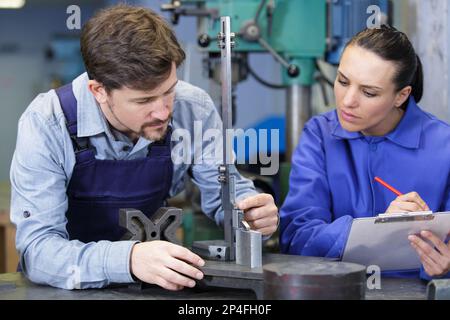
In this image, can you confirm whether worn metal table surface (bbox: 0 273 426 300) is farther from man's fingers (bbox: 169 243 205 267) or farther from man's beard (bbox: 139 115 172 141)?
man's beard (bbox: 139 115 172 141)

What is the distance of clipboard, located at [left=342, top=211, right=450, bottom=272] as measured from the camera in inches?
64.4

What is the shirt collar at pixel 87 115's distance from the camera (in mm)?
1802

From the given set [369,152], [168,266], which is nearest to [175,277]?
[168,266]

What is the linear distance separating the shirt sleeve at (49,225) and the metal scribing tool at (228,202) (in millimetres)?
189

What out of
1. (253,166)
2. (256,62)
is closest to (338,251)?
(253,166)

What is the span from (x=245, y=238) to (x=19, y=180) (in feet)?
1.75

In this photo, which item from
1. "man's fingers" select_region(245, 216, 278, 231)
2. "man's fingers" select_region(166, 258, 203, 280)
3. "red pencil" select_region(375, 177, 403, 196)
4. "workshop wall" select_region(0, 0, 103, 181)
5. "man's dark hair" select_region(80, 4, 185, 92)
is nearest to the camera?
"man's fingers" select_region(166, 258, 203, 280)

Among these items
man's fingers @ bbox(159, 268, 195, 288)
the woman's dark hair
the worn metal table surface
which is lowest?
the worn metal table surface

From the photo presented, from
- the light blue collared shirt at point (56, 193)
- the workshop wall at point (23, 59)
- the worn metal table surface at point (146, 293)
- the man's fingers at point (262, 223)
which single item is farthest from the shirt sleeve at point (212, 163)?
the workshop wall at point (23, 59)

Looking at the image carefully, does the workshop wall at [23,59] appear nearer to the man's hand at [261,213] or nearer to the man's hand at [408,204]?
the man's hand at [261,213]

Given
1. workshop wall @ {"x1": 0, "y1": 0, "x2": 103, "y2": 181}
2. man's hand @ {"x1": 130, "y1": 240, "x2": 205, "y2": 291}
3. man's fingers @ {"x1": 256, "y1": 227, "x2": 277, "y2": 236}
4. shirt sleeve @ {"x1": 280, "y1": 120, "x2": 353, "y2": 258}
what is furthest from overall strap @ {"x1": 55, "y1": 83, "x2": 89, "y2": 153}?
workshop wall @ {"x1": 0, "y1": 0, "x2": 103, "y2": 181}

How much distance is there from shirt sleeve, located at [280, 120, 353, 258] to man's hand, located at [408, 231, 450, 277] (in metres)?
0.19

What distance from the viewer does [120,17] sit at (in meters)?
1.76

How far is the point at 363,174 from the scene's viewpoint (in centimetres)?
201
